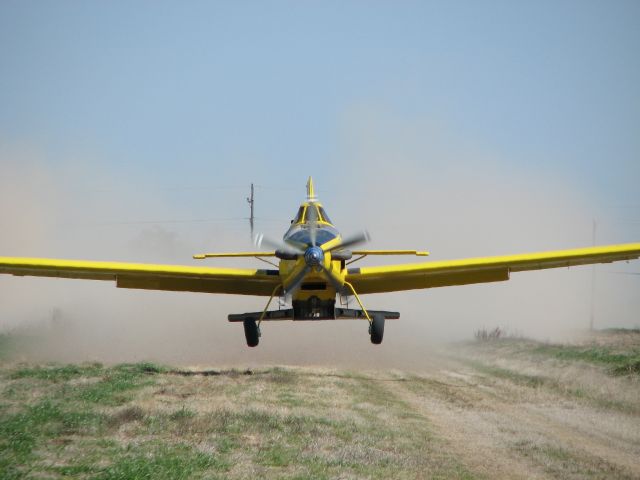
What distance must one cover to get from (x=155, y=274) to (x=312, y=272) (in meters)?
5.46

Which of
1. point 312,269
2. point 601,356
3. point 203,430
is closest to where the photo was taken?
point 203,430

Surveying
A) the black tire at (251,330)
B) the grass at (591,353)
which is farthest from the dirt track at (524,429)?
the black tire at (251,330)

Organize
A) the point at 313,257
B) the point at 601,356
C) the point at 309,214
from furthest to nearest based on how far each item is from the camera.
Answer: the point at 601,356 → the point at 309,214 → the point at 313,257

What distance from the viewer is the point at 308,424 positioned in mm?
14461

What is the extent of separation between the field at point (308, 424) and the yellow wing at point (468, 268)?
288cm

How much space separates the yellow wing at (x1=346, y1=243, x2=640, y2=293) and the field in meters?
2.88

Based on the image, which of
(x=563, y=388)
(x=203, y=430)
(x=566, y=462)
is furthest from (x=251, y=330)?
(x=566, y=462)

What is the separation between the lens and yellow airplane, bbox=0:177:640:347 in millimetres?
20688

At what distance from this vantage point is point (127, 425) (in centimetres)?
1372

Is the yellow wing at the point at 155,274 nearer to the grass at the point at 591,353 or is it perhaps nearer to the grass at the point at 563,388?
the grass at the point at 563,388

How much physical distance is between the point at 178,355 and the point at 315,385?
13028mm

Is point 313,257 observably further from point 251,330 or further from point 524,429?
point 524,429

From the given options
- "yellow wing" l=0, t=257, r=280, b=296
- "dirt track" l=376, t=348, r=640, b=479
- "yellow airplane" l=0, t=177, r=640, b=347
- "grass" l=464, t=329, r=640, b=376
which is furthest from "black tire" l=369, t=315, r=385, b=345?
"grass" l=464, t=329, r=640, b=376

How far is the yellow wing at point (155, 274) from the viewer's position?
74.8ft
